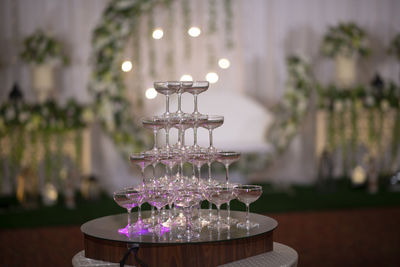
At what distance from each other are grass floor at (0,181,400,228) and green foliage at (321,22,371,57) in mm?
1541

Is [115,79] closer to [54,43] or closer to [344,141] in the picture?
[54,43]

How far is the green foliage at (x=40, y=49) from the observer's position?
6.19 metres

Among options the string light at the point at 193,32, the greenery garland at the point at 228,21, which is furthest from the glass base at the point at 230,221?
the greenery garland at the point at 228,21

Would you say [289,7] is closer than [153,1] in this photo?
No

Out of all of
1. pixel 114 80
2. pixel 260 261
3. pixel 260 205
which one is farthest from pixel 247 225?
pixel 114 80

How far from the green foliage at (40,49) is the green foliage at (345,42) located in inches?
119

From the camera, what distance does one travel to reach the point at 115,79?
6.17m

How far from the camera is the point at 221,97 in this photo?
648cm

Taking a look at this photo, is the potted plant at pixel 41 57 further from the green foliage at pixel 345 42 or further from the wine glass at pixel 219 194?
the wine glass at pixel 219 194

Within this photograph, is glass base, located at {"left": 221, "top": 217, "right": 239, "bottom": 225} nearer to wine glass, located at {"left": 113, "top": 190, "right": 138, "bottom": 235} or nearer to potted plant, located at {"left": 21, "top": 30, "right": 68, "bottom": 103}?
wine glass, located at {"left": 113, "top": 190, "right": 138, "bottom": 235}

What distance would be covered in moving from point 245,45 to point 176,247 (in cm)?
473

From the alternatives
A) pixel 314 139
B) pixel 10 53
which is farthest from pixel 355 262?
pixel 10 53

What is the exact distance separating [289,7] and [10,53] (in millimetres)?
3288

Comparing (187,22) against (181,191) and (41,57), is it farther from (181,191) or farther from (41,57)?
(181,191)
